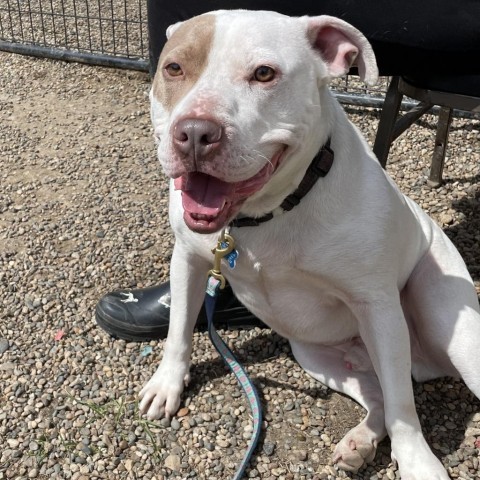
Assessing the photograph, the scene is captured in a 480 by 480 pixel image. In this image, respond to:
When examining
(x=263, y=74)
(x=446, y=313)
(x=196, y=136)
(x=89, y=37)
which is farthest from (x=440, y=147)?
(x=89, y=37)

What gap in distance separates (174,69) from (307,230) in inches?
25.6

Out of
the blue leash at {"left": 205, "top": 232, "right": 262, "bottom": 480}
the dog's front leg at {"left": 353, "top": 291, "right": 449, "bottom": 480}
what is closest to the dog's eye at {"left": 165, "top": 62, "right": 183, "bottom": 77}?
the blue leash at {"left": 205, "top": 232, "right": 262, "bottom": 480}

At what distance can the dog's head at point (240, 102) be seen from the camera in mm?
1810

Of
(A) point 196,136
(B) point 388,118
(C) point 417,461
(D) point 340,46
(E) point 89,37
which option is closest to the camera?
(A) point 196,136

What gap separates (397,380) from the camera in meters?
2.37

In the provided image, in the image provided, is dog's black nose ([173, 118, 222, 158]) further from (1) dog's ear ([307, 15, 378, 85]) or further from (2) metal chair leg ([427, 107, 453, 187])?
(2) metal chair leg ([427, 107, 453, 187])

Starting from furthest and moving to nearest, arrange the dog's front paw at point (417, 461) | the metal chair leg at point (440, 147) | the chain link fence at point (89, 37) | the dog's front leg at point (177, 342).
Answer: the chain link fence at point (89, 37), the metal chair leg at point (440, 147), the dog's front leg at point (177, 342), the dog's front paw at point (417, 461)

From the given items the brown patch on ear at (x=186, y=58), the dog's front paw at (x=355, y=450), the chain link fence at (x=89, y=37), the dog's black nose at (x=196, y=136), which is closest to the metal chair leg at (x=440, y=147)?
the chain link fence at (x=89, y=37)

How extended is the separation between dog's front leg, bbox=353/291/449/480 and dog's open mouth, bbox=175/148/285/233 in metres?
0.66

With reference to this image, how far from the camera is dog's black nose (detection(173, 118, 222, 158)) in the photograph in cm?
176

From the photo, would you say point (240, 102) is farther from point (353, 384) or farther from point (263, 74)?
point (353, 384)

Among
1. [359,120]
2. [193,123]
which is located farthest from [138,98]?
[193,123]

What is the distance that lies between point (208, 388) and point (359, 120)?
284 cm

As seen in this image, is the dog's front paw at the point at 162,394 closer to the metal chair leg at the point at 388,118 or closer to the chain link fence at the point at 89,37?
the metal chair leg at the point at 388,118
